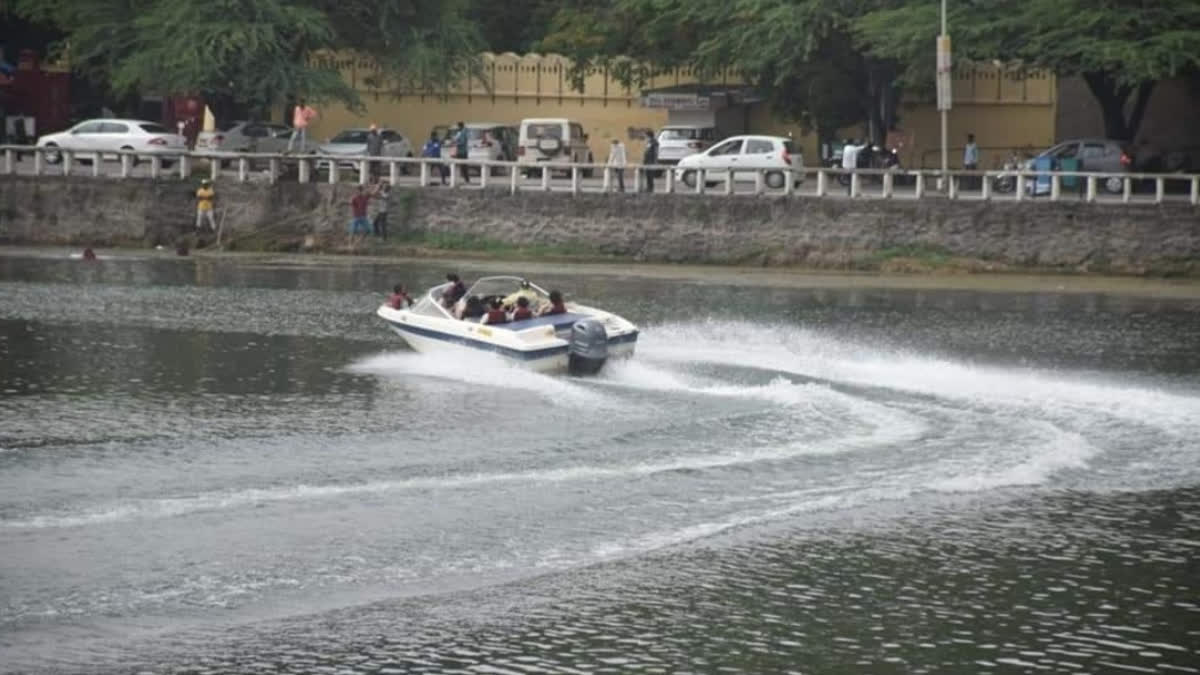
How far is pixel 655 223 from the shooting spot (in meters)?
55.2

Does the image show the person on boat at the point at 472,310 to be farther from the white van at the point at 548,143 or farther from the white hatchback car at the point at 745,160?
the white van at the point at 548,143

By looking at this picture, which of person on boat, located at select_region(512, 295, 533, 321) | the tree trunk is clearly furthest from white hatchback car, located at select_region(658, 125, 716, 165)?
person on boat, located at select_region(512, 295, 533, 321)

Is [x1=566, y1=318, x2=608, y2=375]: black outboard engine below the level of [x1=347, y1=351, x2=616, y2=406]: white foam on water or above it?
above

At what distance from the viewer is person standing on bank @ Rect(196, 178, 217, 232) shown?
56.9m

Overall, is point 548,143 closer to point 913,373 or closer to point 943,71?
point 943,71

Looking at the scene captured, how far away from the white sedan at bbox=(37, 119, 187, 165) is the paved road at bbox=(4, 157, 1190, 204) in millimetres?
567

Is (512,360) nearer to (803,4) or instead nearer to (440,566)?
(440,566)

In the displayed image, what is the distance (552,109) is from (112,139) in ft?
47.5

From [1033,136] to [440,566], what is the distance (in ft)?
151

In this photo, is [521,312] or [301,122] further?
[301,122]

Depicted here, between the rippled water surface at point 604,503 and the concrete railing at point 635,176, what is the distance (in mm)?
10755

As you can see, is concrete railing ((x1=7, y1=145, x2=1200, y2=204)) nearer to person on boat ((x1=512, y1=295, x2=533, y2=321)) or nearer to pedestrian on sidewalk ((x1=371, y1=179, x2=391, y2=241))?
pedestrian on sidewalk ((x1=371, y1=179, x2=391, y2=241))

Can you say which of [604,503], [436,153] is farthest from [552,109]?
[604,503]

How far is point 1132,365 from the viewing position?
38812 mm
